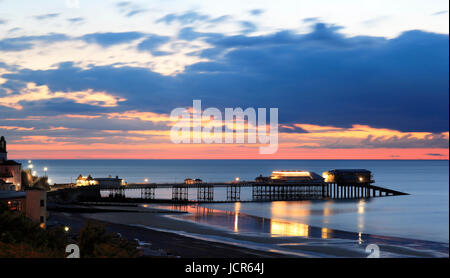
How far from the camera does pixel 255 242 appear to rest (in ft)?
176

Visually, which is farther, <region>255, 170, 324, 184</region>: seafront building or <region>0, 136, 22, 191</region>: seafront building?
<region>255, 170, 324, 184</region>: seafront building

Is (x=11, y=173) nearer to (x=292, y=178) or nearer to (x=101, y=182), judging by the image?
(x=101, y=182)

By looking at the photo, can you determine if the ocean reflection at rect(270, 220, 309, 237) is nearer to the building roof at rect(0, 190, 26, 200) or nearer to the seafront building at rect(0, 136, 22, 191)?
the building roof at rect(0, 190, 26, 200)

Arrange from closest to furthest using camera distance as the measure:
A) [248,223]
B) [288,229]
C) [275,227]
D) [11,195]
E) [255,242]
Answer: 1. [11,195]
2. [255,242]
3. [288,229]
4. [275,227]
5. [248,223]

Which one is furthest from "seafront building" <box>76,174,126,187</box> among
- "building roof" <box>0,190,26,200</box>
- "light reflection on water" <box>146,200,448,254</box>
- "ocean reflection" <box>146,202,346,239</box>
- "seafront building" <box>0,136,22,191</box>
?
"building roof" <box>0,190,26,200</box>

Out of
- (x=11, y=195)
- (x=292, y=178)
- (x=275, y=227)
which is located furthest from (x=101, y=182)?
(x=11, y=195)

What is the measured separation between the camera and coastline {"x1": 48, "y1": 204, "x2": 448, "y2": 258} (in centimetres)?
4681

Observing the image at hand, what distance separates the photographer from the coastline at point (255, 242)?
46.8m
